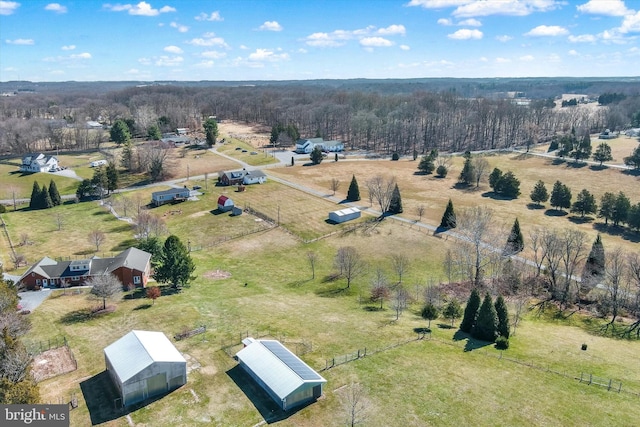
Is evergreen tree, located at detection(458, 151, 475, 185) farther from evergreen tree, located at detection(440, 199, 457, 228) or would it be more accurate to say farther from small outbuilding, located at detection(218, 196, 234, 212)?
small outbuilding, located at detection(218, 196, 234, 212)

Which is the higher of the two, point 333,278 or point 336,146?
point 336,146

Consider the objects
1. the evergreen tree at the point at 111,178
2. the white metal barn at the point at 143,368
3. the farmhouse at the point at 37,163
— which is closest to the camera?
the white metal barn at the point at 143,368

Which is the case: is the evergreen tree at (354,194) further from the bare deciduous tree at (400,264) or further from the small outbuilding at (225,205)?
the bare deciduous tree at (400,264)

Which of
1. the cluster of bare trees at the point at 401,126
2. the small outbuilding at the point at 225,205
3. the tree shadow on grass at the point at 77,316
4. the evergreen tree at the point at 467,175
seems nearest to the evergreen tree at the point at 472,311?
the tree shadow on grass at the point at 77,316

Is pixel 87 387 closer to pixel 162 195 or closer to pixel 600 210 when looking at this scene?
pixel 162 195

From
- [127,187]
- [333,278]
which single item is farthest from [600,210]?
[127,187]

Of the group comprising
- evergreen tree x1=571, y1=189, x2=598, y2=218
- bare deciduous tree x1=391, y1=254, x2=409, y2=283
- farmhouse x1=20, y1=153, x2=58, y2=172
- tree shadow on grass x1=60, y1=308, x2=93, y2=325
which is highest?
farmhouse x1=20, y1=153, x2=58, y2=172

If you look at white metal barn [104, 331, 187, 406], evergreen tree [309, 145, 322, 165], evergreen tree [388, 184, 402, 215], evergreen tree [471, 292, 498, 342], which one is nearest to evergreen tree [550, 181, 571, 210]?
evergreen tree [388, 184, 402, 215]
